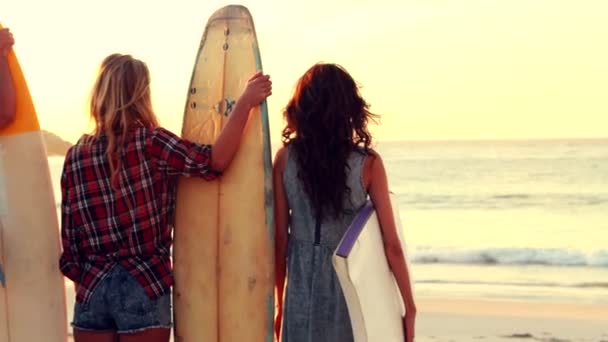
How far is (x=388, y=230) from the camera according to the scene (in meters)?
3.56

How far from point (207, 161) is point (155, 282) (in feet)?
1.52

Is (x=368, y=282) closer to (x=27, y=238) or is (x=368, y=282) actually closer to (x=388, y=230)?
(x=388, y=230)

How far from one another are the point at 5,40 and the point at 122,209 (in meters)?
0.95

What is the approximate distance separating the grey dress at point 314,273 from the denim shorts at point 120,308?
46 centimetres

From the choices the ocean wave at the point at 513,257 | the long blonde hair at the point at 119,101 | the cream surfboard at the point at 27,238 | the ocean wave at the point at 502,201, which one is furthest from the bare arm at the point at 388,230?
the ocean wave at the point at 502,201

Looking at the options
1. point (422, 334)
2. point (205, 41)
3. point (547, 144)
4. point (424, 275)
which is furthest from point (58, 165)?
point (205, 41)

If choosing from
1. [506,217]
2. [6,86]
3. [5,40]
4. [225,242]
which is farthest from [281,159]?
[506,217]

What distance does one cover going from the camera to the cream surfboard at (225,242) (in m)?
3.89

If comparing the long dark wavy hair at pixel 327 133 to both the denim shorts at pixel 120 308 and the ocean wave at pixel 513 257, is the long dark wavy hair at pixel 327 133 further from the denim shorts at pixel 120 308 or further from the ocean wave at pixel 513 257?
the ocean wave at pixel 513 257

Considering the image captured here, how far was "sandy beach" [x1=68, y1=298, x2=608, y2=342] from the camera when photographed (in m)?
7.06

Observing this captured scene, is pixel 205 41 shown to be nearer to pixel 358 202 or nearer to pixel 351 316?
pixel 358 202

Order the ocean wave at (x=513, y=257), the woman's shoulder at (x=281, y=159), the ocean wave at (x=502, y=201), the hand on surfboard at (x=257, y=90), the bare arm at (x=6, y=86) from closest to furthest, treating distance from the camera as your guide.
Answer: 1. the woman's shoulder at (x=281, y=159)
2. the hand on surfboard at (x=257, y=90)
3. the bare arm at (x=6, y=86)
4. the ocean wave at (x=513, y=257)
5. the ocean wave at (x=502, y=201)

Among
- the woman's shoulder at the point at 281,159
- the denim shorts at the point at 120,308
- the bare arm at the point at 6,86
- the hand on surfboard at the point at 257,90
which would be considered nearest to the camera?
the denim shorts at the point at 120,308

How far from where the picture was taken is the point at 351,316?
346 cm
